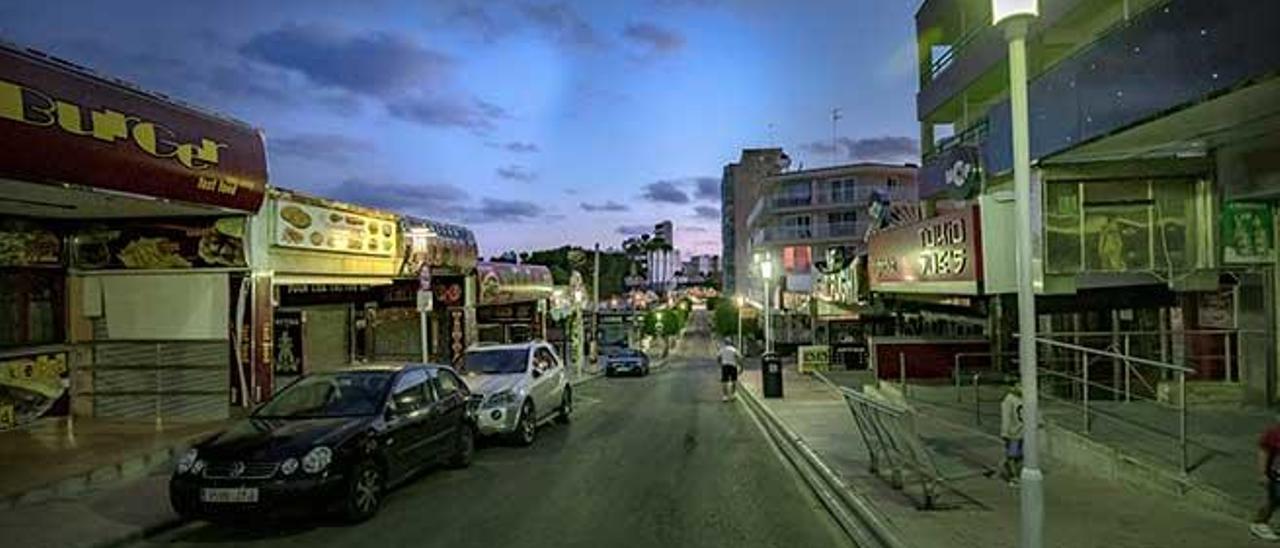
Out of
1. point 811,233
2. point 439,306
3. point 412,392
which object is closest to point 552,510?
point 412,392

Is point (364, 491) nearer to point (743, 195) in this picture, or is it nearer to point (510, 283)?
point (510, 283)

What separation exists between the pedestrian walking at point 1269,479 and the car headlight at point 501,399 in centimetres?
1025

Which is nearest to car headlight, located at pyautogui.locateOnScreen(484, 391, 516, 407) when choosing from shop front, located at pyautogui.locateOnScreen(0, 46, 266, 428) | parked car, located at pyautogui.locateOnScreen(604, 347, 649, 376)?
shop front, located at pyautogui.locateOnScreen(0, 46, 266, 428)

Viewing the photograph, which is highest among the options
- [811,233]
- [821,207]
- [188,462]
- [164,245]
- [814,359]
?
[821,207]

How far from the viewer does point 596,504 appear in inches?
421

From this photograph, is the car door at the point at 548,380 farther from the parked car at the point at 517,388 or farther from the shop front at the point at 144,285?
the shop front at the point at 144,285

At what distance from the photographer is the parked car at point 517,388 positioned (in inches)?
602

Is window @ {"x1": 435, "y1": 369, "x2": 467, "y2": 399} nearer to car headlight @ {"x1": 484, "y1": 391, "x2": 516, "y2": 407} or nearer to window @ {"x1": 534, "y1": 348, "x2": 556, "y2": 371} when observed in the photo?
car headlight @ {"x1": 484, "y1": 391, "x2": 516, "y2": 407}

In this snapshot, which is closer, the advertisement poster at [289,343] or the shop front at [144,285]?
the shop front at [144,285]

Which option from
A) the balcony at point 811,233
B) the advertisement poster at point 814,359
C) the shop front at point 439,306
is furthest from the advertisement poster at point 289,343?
the balcony at point 811,233

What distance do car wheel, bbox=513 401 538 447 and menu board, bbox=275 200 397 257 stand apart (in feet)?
18.5

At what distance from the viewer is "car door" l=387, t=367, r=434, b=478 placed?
10836mm

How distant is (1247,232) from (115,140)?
550 inches

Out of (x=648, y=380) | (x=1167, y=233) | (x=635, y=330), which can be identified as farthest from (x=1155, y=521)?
→ (x=635, y=330)
